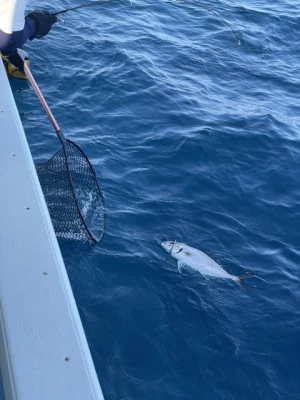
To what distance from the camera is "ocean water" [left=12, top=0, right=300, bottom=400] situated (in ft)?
17.4

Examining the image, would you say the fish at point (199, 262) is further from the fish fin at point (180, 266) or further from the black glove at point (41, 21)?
the black glove at point (41, 21)

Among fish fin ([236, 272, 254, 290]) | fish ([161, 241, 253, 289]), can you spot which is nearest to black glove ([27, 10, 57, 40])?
fish ([161, 241, 253, 289])

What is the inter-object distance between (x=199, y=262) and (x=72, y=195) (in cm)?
154

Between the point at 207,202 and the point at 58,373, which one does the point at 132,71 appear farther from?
the point at 58,373

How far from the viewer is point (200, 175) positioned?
799 cm

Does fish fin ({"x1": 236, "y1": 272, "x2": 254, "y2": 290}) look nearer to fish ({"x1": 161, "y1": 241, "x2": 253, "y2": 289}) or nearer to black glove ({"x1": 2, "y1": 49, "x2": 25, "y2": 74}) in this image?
fish ({"x1": 161, "y1": 241, "x2": 253, "y2": 289})

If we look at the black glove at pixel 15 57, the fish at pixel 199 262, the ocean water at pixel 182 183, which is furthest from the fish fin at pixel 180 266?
the black glove at pixel 15 57

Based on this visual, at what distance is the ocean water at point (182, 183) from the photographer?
5.31 metres

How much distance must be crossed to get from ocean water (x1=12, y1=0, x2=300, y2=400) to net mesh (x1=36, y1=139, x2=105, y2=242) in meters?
0.26

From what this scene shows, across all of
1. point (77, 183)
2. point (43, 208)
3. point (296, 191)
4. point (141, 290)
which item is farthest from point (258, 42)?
point (43, 208)

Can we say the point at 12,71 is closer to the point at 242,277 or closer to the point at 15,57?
the point at 15,57

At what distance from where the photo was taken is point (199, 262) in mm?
6148

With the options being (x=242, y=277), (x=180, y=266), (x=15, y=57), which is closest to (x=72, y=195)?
(x=180, y=266)

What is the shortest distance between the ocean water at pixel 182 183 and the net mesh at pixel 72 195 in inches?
10.1
